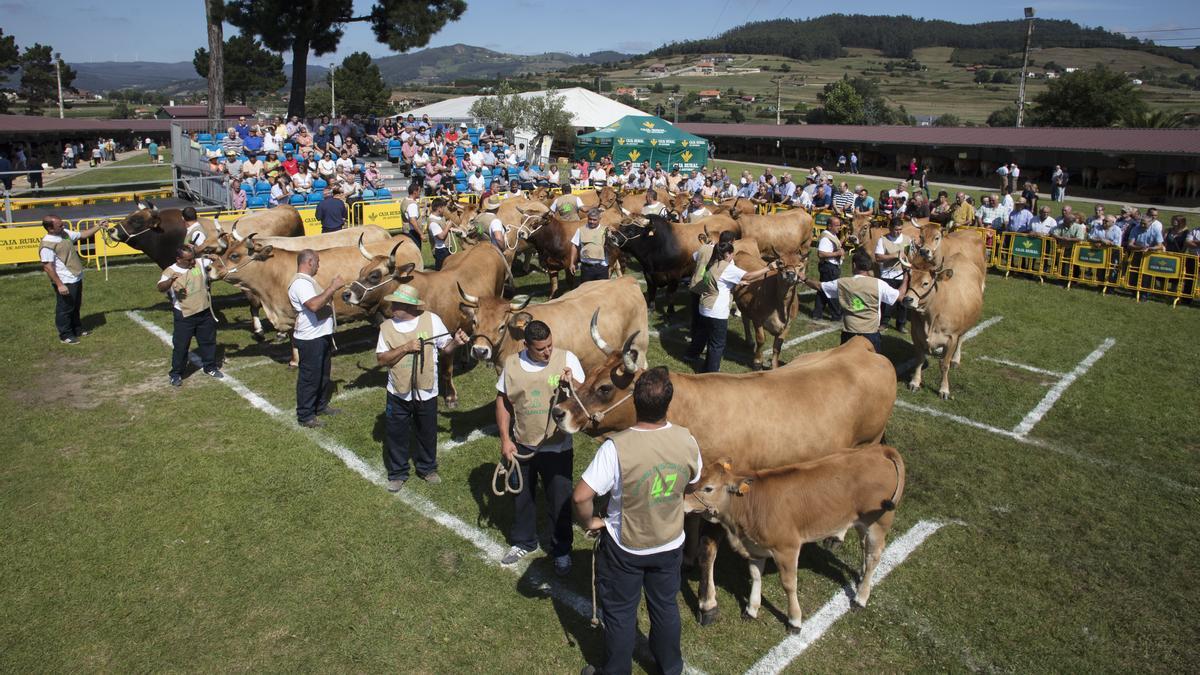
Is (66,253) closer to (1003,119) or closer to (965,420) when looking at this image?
(965,420)

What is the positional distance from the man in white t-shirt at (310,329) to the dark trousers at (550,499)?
306 cm

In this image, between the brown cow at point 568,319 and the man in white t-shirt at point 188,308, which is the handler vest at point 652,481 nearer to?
the brown cow at point 568,319

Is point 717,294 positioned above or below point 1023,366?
above

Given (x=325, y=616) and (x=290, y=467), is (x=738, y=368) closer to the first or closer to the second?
(x=290, y=467)

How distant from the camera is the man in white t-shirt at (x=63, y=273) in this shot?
10570 millimetres

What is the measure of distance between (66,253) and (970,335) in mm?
14009

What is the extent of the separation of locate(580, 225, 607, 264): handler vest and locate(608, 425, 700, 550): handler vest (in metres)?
8.33

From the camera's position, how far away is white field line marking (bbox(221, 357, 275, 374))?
33.7 ft

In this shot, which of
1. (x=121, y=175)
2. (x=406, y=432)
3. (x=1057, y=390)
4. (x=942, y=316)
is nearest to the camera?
(x=406, y=432)

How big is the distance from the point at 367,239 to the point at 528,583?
25.3 feet

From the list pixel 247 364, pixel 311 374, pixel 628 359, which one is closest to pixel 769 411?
pixel 628 359

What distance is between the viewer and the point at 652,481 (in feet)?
13.2

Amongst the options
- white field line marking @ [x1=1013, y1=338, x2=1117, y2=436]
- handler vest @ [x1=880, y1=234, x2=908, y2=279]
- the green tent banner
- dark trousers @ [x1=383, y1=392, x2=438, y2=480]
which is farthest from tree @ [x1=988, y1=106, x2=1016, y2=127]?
dark trousers @ [x1=383, y1=392, x2=438, y2=480]

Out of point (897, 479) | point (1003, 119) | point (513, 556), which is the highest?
point (1003, 119)
